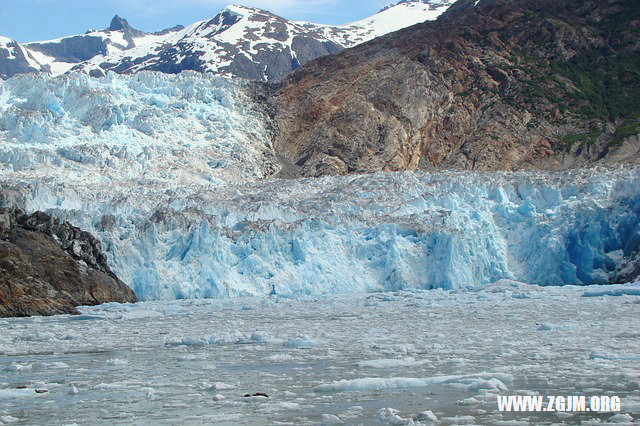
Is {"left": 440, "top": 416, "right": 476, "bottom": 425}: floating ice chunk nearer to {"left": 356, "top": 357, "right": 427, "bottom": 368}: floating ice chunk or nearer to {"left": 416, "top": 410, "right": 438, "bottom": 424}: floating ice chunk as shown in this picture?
{"left": 416, "top": 410, "right": 438, "bottom": 424}: floating ice chunk

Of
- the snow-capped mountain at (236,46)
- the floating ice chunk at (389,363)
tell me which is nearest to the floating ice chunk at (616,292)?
the floating ice chunk at (389,363)

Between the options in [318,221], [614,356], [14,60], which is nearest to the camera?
[614,356]

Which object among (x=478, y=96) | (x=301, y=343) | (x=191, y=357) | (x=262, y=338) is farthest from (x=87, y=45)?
(x=191, y=357)

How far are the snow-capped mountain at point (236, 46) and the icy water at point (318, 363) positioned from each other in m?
70.7

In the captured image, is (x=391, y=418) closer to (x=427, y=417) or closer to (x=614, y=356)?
(x=427, y=417)

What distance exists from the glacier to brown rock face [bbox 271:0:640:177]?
26.6ft

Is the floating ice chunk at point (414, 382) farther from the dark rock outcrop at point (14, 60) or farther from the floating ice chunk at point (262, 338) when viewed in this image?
the dark rock outcrop at point (14, 60)

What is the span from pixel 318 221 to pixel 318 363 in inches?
604

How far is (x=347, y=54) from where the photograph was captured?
47.4 meters

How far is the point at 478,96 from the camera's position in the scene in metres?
43.3

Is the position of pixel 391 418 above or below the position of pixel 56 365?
above

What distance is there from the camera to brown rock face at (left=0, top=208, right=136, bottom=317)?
1814 centimetres

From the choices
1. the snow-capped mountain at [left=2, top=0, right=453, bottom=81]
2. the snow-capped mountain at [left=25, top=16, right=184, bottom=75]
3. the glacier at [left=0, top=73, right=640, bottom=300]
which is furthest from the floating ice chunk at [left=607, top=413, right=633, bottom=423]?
the snow-capped mountain at [left=25, top=16, right=184, bottom=75]

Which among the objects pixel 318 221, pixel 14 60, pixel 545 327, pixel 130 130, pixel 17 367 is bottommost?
pixel 545 327
